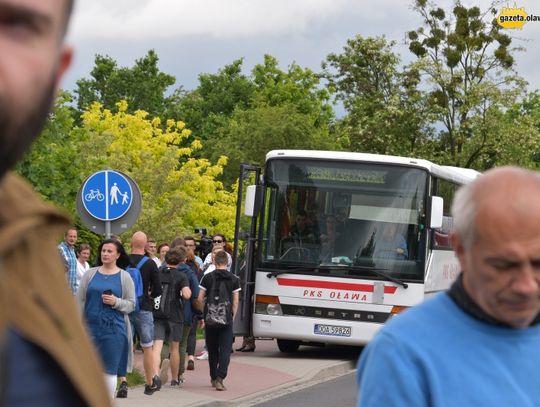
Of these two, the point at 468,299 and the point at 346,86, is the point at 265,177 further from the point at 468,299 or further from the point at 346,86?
the point at 346,86

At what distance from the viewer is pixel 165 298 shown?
1706 centimetres

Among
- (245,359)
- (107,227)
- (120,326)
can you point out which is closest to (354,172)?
(245,359)

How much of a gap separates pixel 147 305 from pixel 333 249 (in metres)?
6.85

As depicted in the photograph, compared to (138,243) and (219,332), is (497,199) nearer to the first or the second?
(138,243)

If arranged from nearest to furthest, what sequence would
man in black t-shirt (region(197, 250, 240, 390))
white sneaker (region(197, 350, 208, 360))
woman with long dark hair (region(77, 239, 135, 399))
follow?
woman with long dark hair (region(77, 239, 135, 399)) → man in black t-shirt (region(197, 250, 240, 390)) → white sneaker (region(197, 350, 208, 360))

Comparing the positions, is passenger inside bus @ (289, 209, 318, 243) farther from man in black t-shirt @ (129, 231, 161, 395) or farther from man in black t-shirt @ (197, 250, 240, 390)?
man in black t-shirt @ (129, 231, 161, 395)

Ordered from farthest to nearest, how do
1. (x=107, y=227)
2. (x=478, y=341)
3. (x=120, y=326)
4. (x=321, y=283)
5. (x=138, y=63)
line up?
(x=138, y=63)
(x=321, y=283)
(x=107, y=227)
(x=120, y=326)
(x=478, y=341)

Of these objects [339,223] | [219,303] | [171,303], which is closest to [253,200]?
[339,223]

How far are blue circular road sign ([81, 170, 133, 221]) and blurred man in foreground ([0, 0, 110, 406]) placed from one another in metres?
15.5

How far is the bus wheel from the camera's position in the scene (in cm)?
2522

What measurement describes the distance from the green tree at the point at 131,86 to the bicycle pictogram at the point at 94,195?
238 ft

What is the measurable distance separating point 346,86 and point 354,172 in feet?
105

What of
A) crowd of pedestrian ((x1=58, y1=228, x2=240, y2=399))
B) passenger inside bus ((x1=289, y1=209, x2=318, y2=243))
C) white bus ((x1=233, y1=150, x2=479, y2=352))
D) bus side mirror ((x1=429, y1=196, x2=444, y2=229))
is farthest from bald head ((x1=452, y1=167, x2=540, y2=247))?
passenger inside bus ((x1=289, y1=209, x2=318, y2=243))

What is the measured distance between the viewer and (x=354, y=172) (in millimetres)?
23000
